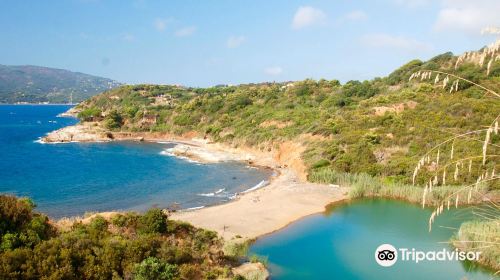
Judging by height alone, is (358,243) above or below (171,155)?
below

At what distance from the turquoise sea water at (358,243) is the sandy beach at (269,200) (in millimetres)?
1296

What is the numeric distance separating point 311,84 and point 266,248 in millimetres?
60603

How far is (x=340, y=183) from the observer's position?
103 feet

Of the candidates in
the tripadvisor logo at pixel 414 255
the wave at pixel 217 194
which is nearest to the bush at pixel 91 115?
the wave at pixel 217 194

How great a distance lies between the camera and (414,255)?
669 inches

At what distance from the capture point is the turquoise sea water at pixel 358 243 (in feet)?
50.4

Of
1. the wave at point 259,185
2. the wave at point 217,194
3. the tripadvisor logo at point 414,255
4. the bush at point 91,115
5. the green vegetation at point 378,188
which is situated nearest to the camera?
the tripadvisor logo at point 414,255

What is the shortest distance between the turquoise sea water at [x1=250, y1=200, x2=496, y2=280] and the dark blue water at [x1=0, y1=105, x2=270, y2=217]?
30.0 feet

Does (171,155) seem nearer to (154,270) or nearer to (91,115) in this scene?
(91,115)

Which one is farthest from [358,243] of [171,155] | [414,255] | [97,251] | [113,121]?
[113,121]

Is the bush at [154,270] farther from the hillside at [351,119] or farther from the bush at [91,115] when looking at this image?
the bush at [91,115]

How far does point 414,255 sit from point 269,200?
39.3 ft

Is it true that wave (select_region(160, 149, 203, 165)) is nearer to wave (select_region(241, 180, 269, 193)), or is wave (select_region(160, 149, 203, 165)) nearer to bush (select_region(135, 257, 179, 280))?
wave (select_region(241, 180, 269, 193))

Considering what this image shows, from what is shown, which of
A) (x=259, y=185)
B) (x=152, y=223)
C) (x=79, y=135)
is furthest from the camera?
(x=79, y=135)
